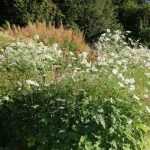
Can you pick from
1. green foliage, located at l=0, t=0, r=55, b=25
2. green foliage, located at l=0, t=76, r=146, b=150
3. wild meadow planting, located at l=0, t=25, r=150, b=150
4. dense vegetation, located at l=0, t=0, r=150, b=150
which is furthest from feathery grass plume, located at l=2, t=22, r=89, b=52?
green foliage, located at l=0, t=76, r=146, b=150

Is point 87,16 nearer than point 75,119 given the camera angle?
No

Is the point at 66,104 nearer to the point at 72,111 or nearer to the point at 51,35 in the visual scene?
the point at 72,111

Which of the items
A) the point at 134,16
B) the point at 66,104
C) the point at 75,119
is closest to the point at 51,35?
the point at 66,104

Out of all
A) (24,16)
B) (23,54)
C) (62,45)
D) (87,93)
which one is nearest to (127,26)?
(24,16)

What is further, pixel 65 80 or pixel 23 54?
pixel 23 54

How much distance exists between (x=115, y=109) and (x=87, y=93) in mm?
336

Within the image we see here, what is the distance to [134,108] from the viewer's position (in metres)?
6.11

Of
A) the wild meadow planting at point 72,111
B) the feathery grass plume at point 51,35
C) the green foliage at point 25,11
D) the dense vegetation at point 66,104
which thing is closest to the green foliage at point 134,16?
the green foliage at point 25,11

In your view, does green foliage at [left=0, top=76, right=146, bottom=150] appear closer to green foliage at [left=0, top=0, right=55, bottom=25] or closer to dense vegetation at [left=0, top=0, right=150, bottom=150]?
dense vegetation at [left=0, top=0, right=150, bottom=150]

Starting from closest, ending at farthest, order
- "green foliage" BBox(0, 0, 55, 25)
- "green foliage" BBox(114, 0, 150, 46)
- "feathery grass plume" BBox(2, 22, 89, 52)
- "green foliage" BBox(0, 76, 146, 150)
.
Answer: "green foliage" BBox(0, 76, 146, 150), "feathery grass plume" BBox(2, 22, 89, 52), "green foliage" BBox(0, 0, 55, 25), "green foliage" BBox(114, 0, 150, 46)

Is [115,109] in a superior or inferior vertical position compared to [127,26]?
superior

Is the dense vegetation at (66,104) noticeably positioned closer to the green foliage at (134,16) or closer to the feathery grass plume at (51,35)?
the feathery grass plume at (51,35)

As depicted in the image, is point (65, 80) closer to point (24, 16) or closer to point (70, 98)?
point (70, 98)

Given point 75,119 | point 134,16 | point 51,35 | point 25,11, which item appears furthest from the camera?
point 134,16
